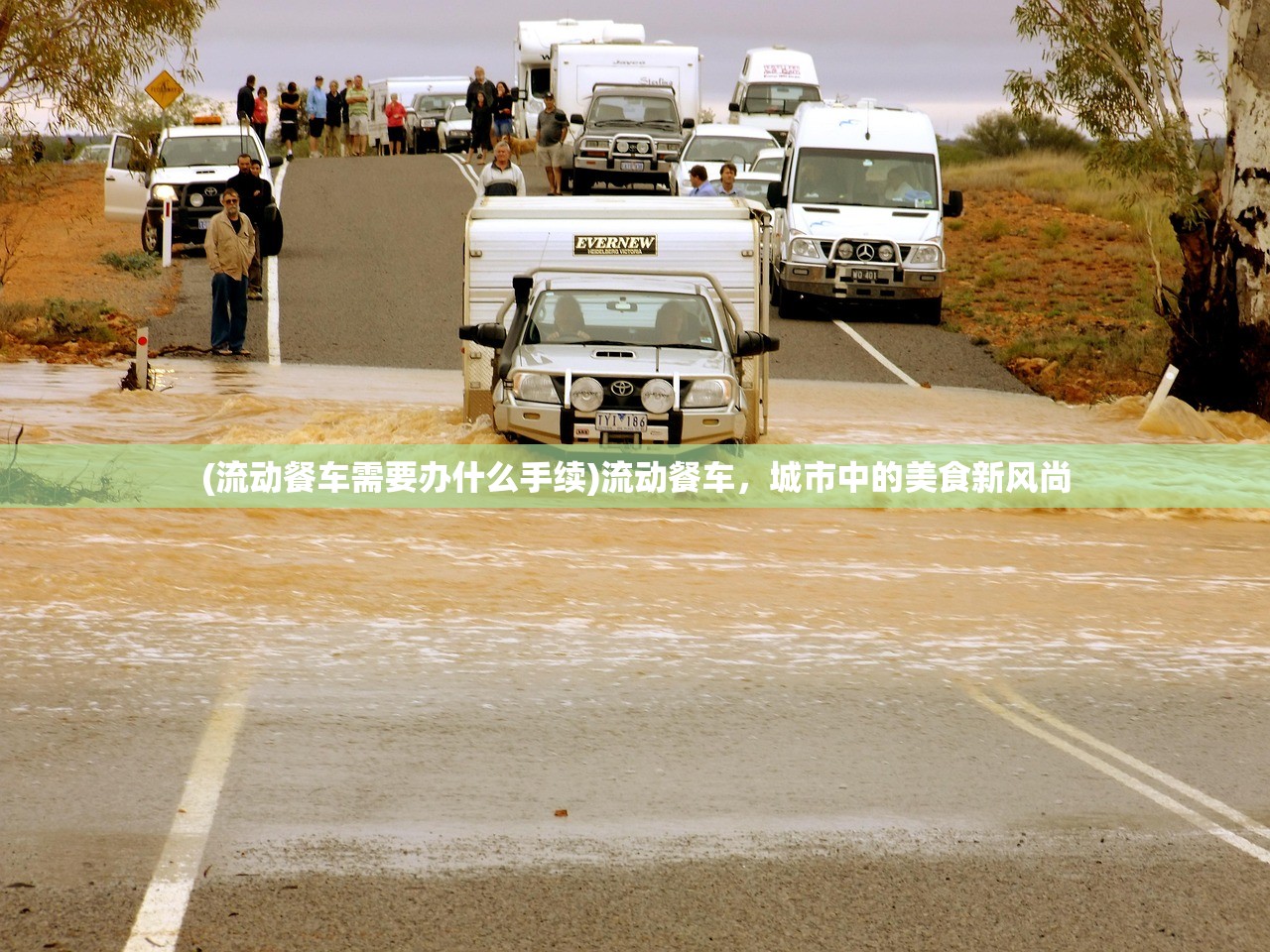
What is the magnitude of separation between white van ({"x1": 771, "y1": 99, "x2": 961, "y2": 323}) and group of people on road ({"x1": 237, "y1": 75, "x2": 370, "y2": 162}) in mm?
18665

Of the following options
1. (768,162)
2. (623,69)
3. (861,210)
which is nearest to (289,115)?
(623,69)

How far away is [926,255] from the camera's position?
80.9ft

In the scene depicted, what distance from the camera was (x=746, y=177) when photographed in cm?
2920

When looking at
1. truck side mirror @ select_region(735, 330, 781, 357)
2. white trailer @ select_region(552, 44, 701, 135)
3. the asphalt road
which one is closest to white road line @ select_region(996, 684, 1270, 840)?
truck side mirror @ select_region(735, 330, 781, 357)

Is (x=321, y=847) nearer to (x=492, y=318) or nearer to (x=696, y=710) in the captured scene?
(x=696, y=710)

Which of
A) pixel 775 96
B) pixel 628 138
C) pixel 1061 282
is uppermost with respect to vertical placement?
pixel 775 96

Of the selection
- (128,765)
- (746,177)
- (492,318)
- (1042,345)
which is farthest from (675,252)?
(746,177)

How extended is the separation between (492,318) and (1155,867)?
10.2 m

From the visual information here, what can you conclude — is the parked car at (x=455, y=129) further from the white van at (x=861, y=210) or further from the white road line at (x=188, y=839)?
the white road line at (x=188, y=839)

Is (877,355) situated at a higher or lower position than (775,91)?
lower

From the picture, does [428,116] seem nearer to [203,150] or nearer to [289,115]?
[289,115]

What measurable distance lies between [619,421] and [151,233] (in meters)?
19.4

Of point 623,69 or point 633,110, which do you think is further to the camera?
point 623,69

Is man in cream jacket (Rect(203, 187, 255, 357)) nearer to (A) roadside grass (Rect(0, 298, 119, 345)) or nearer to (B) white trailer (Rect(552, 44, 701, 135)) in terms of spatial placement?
(A) roadside grass (Rect(0, 298, 119, 345))
